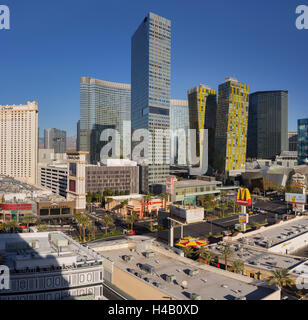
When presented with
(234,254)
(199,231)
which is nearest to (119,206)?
(199,231)

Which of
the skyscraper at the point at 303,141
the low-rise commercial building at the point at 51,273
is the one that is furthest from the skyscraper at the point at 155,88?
the skyscraper at the point at 303,141

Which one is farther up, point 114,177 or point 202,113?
point 202,113

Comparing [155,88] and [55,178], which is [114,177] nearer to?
[55,178]

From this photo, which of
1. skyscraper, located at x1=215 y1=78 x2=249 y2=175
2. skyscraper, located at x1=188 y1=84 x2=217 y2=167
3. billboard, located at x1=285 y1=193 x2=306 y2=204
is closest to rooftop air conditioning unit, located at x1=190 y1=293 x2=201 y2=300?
billboard, located at x1=285 y1=193 x2=306 y2=204

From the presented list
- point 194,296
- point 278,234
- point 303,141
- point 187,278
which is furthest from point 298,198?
point 303,141

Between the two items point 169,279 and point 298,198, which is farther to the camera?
point 298,198

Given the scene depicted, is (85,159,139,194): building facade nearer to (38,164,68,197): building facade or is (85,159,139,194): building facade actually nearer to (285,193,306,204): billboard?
(38,164,68,197): building facade

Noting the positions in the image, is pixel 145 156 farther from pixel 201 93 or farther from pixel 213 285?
pixel 213 285
